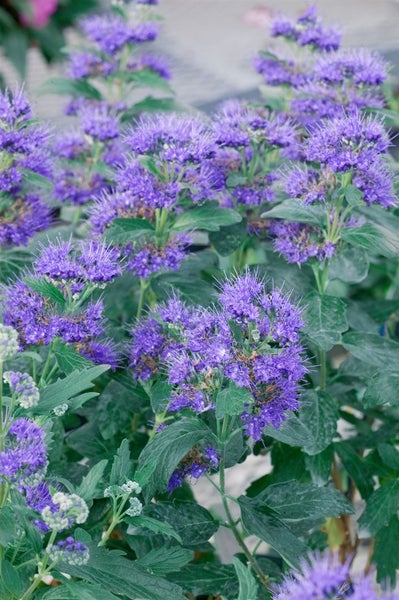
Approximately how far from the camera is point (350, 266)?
6.08 ft

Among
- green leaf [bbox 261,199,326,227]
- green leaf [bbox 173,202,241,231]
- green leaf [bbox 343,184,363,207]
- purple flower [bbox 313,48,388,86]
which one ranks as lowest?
green leaf [bbox 173,202,241,231]

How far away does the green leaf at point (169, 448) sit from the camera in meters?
1.43

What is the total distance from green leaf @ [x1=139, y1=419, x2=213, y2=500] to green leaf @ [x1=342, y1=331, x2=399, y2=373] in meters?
0.38

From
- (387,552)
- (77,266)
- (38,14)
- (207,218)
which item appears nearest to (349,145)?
(207,218)

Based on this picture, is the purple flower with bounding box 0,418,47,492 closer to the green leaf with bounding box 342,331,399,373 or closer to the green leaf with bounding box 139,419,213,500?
the green leaf with bounding box 139,419,213,500

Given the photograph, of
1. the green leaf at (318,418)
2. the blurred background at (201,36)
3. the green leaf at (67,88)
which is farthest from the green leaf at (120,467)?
the blurred background at (201,36)

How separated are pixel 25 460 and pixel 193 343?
0.31 metres

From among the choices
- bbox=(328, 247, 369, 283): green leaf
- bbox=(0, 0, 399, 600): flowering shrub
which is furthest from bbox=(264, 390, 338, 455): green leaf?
bbox=(328, 247, 369, 283): green leaf

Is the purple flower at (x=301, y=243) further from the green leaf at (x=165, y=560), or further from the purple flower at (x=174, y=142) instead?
the green leaf at (x=165, y=560)

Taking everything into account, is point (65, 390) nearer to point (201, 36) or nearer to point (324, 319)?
point (324, 319)

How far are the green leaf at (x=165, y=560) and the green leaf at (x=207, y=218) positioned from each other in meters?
0.55

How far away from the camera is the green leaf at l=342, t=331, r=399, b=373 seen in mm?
1730

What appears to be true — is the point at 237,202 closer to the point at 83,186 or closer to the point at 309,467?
the point at 83,186

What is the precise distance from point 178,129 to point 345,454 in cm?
68
